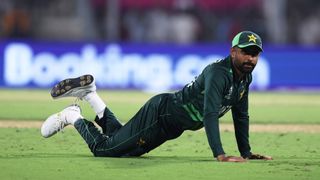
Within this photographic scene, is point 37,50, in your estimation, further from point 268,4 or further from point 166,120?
point 166,120

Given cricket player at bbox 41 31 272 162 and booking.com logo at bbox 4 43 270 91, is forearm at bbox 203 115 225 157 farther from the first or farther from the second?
booking.com logo at bbox 4 43 270 91

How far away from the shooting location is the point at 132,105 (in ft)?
62.2

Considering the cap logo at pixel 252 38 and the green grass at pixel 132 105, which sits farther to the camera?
the green grass at pixel 132 105

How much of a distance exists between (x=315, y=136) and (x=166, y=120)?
14.0 feet

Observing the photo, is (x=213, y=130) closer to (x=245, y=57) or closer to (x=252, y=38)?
(x=245, y=57)

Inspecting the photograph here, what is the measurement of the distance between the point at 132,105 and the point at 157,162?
10.2m

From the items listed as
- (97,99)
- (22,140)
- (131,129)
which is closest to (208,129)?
(131,129)

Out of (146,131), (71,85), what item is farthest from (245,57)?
(71,85)

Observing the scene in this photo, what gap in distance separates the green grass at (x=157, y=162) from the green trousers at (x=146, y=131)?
14cm

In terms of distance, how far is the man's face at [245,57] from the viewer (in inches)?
326

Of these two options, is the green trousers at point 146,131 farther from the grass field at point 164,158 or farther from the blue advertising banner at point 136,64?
the blue advertising banner at point 136,64

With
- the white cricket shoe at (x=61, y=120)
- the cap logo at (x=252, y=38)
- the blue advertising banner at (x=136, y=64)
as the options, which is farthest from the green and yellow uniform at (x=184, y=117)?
the blue advertising banner at (x=136, y=64)

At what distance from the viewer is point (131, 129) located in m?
8.93

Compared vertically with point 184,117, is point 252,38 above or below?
above
